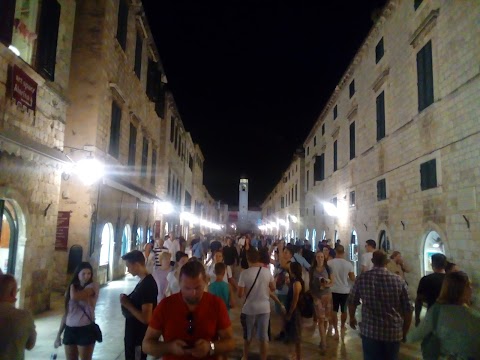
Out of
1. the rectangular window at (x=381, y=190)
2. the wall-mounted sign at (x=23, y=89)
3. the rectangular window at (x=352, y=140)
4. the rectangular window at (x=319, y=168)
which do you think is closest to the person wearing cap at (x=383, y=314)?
the wall-mounted sign at (x=23, y=89)

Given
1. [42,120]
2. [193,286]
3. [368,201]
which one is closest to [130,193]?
[42,120]

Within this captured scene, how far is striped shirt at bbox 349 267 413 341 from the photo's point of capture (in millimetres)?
4250

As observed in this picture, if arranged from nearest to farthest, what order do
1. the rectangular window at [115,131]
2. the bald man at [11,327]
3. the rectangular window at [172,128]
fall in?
the bald man at [11,327]
the rectangular window at [115,131]
the rectangular window at [172,128]

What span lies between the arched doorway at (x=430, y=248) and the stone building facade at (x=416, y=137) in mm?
28

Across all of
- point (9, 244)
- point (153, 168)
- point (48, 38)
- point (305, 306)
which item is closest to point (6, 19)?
point (48, 38)

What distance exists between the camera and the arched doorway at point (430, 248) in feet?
34.9

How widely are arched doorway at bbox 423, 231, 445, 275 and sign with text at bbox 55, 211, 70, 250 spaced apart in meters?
10.3

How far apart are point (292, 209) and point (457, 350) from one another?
37.0m

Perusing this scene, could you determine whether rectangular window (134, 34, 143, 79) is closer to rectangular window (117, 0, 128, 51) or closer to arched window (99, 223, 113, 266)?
rectangular window (117, 0, 128, 51)

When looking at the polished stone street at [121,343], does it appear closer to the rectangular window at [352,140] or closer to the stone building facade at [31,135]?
the stone building facade at [31,135]

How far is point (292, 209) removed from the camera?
40.0 m

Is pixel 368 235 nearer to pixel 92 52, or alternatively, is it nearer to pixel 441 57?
pixel 441 57

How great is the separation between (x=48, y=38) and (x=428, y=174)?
10361 millimetres

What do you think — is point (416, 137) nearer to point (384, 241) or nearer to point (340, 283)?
point (384, 241)
